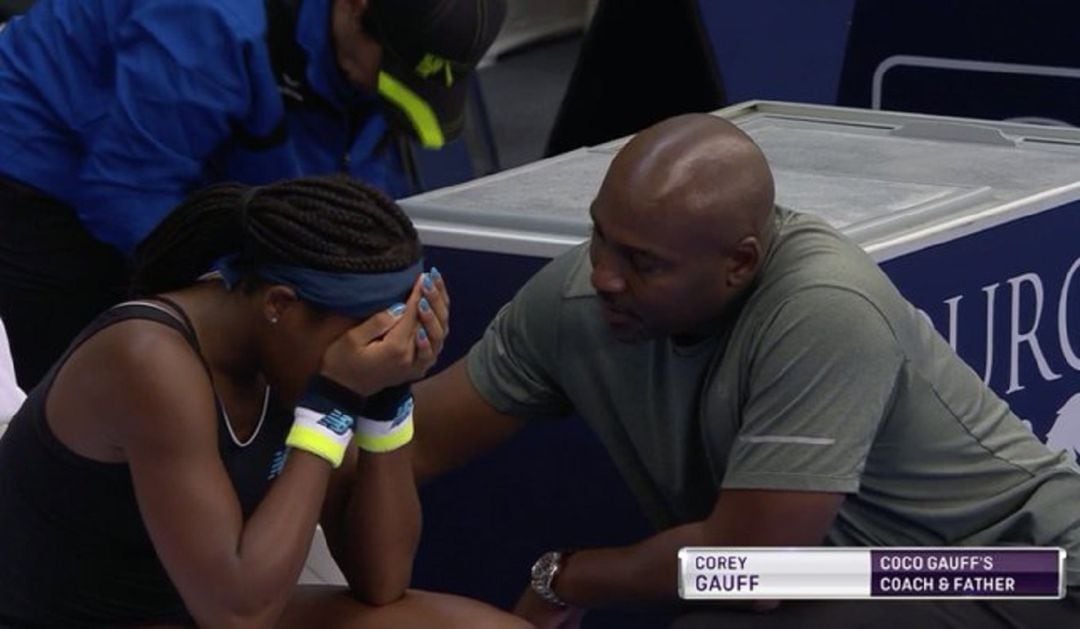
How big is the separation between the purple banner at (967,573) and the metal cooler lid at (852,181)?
1.87ft

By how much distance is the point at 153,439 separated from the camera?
252cm

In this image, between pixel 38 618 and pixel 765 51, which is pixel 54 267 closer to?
pixel 38 618

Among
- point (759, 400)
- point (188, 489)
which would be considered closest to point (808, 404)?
point (759, 400)

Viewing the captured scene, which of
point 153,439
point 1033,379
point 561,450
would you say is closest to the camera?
point 153,439

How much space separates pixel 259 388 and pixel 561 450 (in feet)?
1.97

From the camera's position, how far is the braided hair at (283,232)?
102 inches

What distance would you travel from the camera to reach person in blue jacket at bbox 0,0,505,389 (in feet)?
10.4

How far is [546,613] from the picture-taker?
9.52 feet

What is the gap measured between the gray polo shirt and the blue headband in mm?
309

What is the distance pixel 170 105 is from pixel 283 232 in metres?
0.65

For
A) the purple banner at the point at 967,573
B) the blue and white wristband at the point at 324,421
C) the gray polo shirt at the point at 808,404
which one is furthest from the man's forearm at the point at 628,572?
the blue and white wristband at the point at 324,421

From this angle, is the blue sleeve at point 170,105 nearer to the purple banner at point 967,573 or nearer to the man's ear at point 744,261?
the man's ear at point 744,261

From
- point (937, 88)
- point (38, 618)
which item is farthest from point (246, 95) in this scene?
point (937, 88)

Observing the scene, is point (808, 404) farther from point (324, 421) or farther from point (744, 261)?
point (324, 421)
